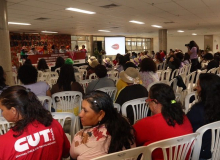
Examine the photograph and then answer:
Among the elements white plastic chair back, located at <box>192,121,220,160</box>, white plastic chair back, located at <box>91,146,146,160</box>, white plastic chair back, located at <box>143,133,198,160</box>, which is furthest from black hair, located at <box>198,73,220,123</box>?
white plastic chair back, located at <box>91,146,146,160</box>

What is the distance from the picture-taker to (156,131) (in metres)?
1.63

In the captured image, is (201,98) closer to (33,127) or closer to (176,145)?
(176,145)

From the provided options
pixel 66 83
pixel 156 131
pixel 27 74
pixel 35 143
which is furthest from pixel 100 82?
pixel 35 143

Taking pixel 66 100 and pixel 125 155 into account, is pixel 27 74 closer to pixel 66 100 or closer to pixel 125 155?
pixel 66 100

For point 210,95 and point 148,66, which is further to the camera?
point 148,66

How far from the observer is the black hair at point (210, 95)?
6.07ft

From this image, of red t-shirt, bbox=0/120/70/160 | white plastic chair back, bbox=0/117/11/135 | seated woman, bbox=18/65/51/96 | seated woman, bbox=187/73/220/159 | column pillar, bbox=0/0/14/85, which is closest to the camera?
red t-shirt, bbox=0/120/70/160

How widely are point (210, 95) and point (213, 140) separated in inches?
16.8

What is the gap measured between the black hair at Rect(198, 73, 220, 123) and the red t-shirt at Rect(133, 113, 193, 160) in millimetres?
313

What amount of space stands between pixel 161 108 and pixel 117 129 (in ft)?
1.75

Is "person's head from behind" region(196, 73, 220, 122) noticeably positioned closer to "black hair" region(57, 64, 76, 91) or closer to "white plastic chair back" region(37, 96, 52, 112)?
"white plastic chair back" region(37, 96, 52, 112)

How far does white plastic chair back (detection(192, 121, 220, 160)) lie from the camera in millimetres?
1516

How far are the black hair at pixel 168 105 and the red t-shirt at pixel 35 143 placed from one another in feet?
2.70

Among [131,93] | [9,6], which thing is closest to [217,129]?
[131,93]
